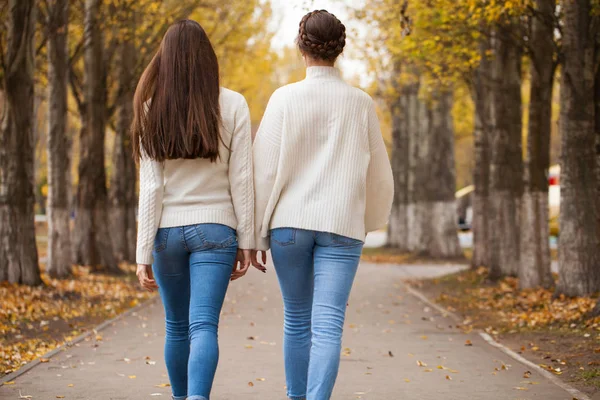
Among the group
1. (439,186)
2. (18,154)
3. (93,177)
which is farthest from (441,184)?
Answer: (18,154)

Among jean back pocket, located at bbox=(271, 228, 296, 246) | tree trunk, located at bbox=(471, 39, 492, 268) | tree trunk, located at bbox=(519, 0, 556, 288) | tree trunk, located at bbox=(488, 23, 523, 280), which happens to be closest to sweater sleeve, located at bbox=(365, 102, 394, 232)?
jean back pocket, located at bbox=(271, 228, 296, 246)

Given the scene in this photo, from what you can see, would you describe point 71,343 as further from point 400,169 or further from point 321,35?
point 400,169

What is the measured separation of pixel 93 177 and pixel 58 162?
85.2 inches

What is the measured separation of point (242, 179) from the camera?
5.29 m

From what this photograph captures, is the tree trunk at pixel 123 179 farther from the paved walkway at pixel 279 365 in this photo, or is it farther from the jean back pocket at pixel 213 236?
the jean back pocket at pixel 213 236

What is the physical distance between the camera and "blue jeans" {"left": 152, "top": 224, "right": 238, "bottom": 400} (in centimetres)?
519

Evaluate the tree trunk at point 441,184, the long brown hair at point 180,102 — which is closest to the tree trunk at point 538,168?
the long brown hair at point 180,102

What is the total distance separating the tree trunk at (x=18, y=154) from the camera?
15.7 m

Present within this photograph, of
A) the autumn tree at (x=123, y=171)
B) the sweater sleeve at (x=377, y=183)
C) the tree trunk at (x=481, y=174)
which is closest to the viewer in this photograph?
the sweater sleeve at (x=377, y=183)

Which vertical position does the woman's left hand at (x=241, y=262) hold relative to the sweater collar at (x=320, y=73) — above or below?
below

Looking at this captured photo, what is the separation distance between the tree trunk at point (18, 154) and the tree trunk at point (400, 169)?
19.1m

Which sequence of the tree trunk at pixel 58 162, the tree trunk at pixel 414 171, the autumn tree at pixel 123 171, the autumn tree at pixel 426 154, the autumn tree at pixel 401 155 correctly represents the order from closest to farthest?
the tree trunk at pixel 58 162 < the autumn tree at pixel 426 154 < the autumn tree at pixel 123 171 < the tree trunk at pixel 414 171 < the autumn tree at pixel 401 155

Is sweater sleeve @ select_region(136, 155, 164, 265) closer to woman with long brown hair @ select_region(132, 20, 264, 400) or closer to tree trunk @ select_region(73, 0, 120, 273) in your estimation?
woman with long brown hair @ select_region(132, 20, 264, 400)

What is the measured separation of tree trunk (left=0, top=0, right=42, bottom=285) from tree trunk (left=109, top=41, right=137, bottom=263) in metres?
7.73
